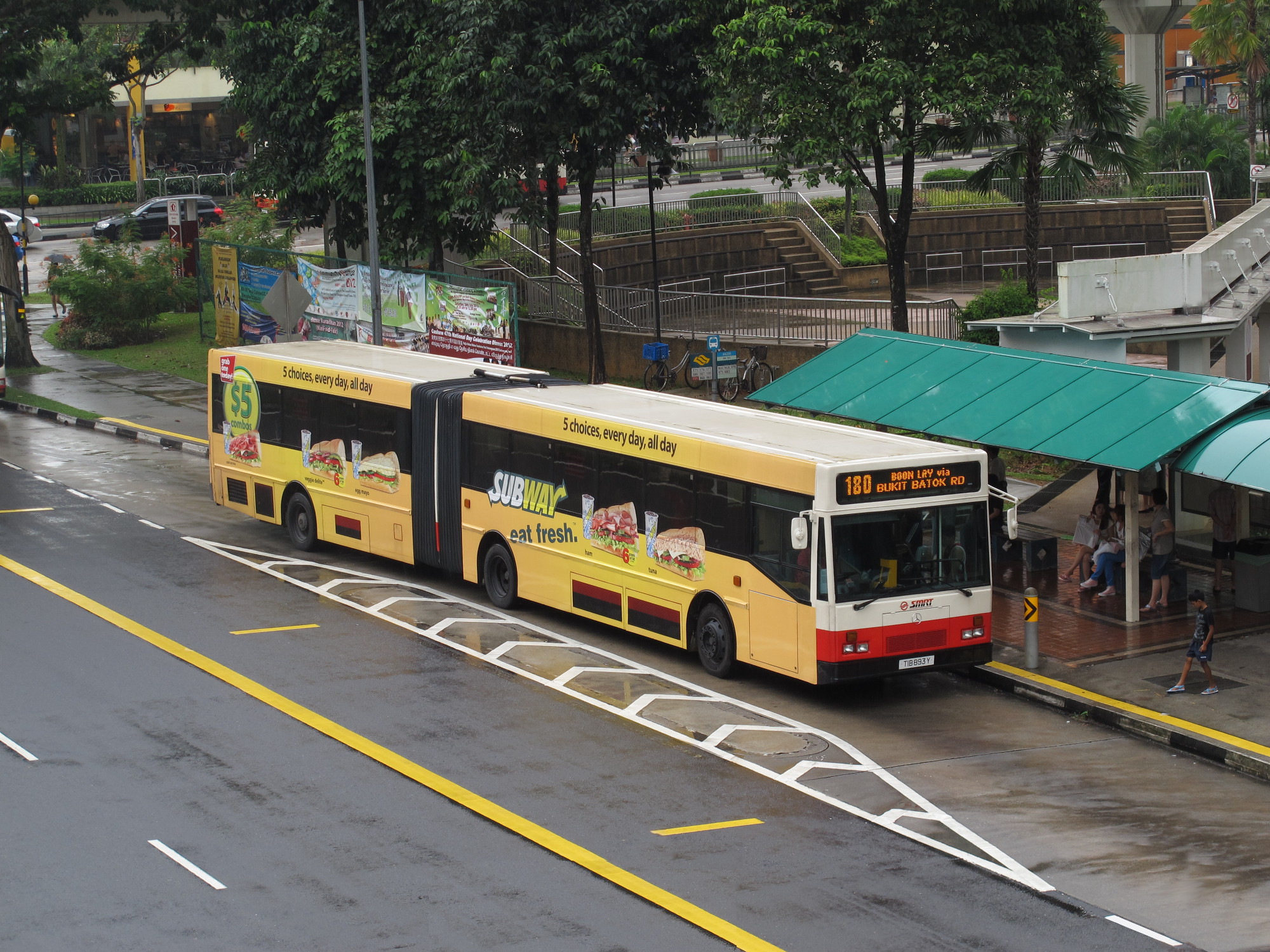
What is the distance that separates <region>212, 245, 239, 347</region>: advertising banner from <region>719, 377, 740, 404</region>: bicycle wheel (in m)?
14.4

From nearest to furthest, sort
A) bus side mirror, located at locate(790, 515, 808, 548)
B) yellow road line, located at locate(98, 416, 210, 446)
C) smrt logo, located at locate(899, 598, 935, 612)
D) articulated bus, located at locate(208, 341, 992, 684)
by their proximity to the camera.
Result: bus side mirror, located at locate(790, 515, 808, 548)
articulated bus, located at locate(208, 341, 992, 684)
smrt logo, located at locate(899, 598, 935, 612)
yellow road line, located at locate(98, 416, 210, 446)

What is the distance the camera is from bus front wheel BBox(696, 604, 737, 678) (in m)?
17.0

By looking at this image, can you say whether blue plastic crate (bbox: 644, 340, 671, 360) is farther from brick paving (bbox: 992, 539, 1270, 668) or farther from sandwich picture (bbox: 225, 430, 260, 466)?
brick paving (bbox: 992, 539, 1270, 668)

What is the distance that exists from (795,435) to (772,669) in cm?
262

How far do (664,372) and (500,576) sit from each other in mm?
15036

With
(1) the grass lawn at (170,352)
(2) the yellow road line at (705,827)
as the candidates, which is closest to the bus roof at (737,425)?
(2) the yellow road line at (705,827)

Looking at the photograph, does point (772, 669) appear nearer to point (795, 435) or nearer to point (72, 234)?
point (795, 435)

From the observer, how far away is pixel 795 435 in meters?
17.2

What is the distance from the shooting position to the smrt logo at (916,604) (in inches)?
632

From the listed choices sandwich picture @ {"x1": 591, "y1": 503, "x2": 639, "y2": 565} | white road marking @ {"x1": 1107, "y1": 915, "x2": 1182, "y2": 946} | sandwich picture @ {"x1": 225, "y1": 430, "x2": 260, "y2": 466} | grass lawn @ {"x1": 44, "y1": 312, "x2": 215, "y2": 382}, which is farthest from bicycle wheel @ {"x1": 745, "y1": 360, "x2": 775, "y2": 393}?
white road marking @ {"x1": 1107, "y1": 915, "x2": 1182, "y2": 946}

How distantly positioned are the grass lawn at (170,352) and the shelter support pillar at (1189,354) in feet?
83.4

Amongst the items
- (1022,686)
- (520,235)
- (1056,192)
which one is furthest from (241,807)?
(1056,192)

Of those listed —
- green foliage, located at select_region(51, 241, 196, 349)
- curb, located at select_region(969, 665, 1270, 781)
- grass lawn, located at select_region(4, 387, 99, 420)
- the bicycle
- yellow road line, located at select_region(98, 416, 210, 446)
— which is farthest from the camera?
green foliage, located at select_region(51, 241, 196, 349)

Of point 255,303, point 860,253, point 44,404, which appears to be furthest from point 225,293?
point 860,253
